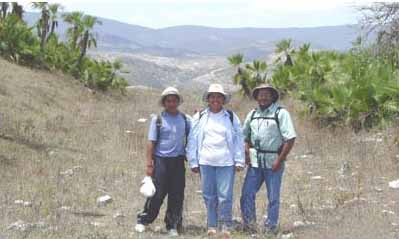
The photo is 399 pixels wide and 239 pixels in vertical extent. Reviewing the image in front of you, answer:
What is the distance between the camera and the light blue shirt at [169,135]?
23.3 ft

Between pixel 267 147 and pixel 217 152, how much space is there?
0.51m

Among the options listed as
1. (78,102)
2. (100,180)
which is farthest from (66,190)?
(78,102)

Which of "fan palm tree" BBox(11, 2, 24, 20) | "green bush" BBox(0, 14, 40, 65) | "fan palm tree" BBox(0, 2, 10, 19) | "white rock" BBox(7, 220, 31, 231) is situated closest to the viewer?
"white rock" BBox(7, 220, 31, 231)

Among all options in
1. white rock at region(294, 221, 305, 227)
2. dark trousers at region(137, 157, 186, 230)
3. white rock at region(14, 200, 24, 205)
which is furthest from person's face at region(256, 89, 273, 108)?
white rock at region(14, 200, 24, 205)

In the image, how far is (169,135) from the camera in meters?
7.12

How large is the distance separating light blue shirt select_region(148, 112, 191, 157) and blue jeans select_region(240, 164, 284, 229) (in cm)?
80

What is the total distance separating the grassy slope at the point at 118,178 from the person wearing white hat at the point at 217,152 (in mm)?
321

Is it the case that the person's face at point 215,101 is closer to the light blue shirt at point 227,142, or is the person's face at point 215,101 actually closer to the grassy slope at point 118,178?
the light blue shirt at point 227,142

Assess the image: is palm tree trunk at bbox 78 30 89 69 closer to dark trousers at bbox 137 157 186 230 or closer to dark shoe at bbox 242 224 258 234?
dark trousers at bbox 137 157 186 230

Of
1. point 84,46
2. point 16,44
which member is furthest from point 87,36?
point 16,44

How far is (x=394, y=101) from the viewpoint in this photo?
1418 cm

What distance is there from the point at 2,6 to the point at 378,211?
20.7 metres

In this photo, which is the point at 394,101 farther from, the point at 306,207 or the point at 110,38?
the point at 110,38

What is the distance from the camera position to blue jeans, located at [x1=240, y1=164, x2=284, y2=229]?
7242 mm
